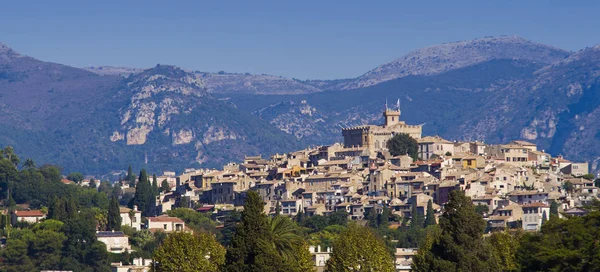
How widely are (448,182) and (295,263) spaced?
3929 inches

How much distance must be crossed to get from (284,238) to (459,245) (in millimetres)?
9106

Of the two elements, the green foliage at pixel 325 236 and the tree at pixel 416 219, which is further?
the tree at pixel 416 219

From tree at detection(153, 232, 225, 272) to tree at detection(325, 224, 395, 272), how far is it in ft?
22.6

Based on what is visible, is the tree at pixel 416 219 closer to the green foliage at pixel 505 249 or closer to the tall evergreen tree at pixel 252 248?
the green foliage at pixel 505 249

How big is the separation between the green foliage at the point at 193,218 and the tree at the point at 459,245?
87.4m

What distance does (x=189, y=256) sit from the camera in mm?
106875

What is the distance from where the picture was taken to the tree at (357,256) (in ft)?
338

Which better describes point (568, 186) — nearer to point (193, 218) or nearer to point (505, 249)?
point (193, 218)

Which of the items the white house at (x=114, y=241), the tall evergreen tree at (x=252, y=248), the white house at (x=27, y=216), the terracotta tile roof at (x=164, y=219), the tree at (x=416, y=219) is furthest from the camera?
the white house at (x=27, y=216)

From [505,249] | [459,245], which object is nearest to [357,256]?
[505,249]

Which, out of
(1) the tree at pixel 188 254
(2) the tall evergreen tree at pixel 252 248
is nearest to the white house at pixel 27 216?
(1) the tree at pixel 188 254

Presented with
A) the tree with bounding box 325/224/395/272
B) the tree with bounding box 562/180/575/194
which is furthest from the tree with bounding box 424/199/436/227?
the tree with bounding box 325/224/395/272

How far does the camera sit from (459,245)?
87938mm

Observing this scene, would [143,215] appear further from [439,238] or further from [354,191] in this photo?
[439,238]
